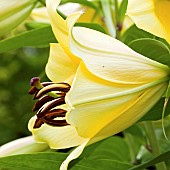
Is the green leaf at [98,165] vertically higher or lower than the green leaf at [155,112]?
lower

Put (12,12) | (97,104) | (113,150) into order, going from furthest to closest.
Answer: (113,150) → (12,12) → (97,104)

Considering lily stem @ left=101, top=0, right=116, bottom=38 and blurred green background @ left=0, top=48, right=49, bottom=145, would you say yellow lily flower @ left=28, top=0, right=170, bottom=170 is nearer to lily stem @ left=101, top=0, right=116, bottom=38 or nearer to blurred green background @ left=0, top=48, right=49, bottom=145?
lily stem @ left=101, top=0, right=116, bottom=38

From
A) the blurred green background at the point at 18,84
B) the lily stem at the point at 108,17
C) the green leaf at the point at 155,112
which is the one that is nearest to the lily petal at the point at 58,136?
the green leaf at the point at 155,112

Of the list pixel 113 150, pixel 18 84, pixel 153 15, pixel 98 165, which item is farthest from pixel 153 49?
pixel 18 84

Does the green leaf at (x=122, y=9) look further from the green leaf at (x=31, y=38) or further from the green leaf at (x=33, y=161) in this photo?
the green leaf at (x=33, y=161)

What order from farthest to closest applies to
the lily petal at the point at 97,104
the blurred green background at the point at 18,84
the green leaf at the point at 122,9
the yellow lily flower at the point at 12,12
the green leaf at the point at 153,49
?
the blurred green background at the point at 18,84
the green leaf at the point at 122,9
the yellow lily flower at the point at 12,12
the green leaf at the point at 153,49
the lily petal at the point at 97,104

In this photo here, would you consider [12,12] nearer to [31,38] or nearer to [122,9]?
[31,38]

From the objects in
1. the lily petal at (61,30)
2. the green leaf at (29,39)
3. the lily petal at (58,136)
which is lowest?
the lily petal at (58,136)
